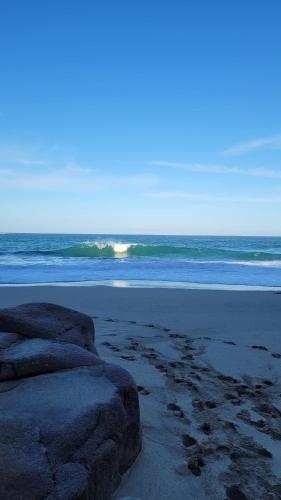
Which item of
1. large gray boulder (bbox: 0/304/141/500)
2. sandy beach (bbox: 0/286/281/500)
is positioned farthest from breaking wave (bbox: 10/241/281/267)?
large gray boulder (bbox: 0/304/141/500)

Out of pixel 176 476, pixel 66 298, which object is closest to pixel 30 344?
pixel 176 476

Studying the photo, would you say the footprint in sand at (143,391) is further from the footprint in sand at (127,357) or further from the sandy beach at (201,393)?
the footprint in sand at (127,357)

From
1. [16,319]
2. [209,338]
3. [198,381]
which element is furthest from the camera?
[209,338]

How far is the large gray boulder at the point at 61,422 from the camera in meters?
1.75

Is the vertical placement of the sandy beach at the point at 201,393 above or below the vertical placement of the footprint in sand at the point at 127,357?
below

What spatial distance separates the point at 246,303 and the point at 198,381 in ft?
16.6

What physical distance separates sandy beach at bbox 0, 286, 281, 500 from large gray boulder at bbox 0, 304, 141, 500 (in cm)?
29

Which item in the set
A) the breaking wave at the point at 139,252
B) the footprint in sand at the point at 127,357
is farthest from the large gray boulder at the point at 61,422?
the breaking wave at the point at 139,252

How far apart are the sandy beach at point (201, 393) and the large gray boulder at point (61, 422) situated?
0.94 ft

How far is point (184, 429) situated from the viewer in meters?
2.94

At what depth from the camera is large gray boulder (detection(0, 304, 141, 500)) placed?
1.75 m

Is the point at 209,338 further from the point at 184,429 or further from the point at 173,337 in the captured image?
the point at 184,429

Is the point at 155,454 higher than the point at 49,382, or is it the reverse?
the point at 49,382

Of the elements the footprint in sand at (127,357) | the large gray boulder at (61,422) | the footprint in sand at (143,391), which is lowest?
the footprint in sand at (127,357)
